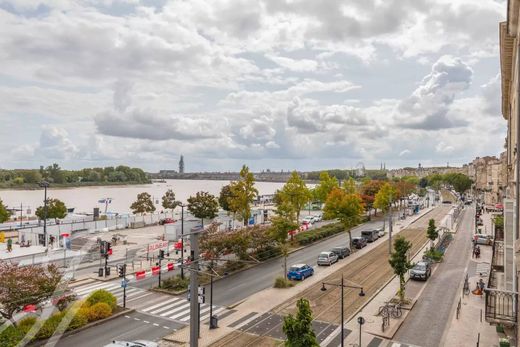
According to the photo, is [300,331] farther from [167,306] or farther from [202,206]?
[202,206]

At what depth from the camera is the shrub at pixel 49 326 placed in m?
22.3

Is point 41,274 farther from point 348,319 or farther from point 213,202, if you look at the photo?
point 213,202

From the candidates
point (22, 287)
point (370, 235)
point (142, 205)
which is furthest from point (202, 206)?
point (22, 287)

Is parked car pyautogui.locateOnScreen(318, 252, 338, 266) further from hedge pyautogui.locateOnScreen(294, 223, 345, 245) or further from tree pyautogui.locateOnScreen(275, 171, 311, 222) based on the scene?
tree pyautogui.locateOnScreen(275, 171, 311, 222)

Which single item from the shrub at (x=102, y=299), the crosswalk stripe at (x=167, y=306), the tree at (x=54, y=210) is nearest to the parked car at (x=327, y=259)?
the crosswalk stripe at (x=167, y=306)

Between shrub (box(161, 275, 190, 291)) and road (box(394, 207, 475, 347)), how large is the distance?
16.2 m

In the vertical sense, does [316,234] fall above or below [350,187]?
below

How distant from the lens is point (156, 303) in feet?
95.5

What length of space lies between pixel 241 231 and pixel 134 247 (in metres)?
17.3

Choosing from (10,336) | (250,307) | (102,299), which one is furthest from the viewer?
(250,307)

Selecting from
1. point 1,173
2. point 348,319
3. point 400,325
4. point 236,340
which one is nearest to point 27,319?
point 236,340

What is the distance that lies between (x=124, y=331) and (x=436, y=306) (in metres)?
20.6

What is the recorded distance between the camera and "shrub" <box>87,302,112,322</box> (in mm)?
25312

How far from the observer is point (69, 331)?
23625 millimetres
